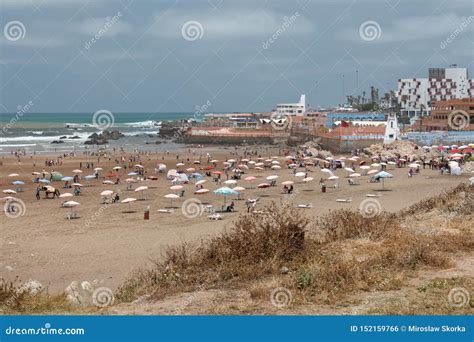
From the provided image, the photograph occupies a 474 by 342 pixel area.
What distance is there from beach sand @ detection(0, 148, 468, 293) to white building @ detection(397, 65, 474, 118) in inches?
2741

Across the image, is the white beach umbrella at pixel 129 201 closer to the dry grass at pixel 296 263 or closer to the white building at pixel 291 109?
the dry grass at pixel 296 263

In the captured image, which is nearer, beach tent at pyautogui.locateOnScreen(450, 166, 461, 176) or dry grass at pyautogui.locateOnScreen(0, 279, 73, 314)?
dry grass at pyautogui.locateOnScreen(0, 279, 73, 314)

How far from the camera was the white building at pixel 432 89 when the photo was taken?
100 m

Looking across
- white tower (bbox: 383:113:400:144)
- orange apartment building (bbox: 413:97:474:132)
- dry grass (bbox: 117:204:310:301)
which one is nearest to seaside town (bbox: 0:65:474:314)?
dry grass (bbox: 117:204:310:301)

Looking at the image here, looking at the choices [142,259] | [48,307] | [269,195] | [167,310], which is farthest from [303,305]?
[269,195]

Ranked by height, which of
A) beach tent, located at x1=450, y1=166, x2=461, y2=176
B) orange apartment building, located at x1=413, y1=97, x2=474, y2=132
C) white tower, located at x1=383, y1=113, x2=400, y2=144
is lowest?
beach tent, located at x1=450, y1=166, x2=461, y2=176

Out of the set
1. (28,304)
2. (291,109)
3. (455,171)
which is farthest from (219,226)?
(291,109)

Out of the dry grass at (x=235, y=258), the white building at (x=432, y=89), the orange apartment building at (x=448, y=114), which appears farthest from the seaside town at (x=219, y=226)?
the white building at (x=432, y=89)

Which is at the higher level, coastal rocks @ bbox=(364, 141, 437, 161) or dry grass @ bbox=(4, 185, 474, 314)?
coastal rocks @ bbox=(364, 141, 437, 161)

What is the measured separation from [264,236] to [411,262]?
2296mm

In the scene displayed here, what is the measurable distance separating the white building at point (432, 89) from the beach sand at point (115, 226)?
6962cm

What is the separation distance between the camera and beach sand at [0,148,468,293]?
14227 millimetres

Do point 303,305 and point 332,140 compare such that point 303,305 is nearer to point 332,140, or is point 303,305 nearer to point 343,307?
point 343,307

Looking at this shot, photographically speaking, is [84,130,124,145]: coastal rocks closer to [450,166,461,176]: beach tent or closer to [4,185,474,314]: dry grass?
[450,166,461,176]: beach tent
